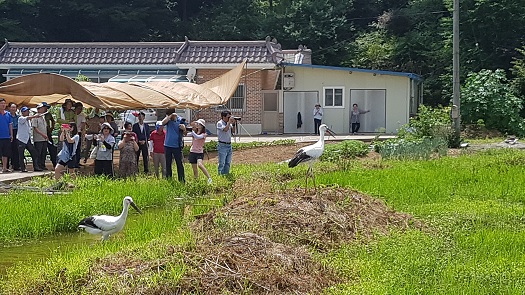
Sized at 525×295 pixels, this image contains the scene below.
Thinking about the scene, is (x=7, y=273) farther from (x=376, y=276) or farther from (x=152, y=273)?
(x=376, y=276)

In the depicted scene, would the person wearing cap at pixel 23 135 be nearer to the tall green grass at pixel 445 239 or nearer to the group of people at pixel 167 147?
the group of people at pixel 167 147

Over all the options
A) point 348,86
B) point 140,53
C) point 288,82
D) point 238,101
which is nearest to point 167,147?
point 288,82

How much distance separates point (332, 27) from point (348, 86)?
1153cm

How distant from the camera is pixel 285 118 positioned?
34.8 meters

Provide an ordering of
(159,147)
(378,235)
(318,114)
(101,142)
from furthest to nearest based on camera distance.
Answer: (318,114) < (159,147) < (101,142) < (378,235)

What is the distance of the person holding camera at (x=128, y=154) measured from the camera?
16703mm

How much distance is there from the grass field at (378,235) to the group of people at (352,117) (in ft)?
49.8

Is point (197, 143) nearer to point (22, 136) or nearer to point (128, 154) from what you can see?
point (128, 154)

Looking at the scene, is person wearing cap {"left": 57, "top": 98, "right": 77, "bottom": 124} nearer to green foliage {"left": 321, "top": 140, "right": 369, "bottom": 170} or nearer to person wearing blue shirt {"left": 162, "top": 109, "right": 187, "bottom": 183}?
person wearing blue shirt {"left": 162, "top": 109, "right": 187, "bottom": 183}

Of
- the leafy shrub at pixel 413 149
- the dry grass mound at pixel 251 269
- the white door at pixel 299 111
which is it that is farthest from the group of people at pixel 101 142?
the white door at pixel 299 111

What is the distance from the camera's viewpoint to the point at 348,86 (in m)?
34.2

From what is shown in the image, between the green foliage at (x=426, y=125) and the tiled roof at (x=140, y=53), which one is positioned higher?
the tiled roof at (x=140, y=53)

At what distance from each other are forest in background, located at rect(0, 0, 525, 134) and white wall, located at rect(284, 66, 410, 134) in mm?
3960

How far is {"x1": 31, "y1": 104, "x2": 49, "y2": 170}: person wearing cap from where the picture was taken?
18453 mm
